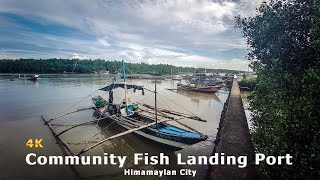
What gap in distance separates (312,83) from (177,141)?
9.24m

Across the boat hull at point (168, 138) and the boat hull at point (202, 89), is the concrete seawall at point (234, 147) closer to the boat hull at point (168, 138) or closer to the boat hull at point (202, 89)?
the boat hull at point (168, 138)

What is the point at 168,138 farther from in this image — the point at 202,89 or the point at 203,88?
the point at 202,89

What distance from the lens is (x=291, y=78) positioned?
6770 mm

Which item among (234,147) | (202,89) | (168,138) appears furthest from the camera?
(202,89)

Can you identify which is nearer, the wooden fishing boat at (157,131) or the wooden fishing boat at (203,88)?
the wooden fishing boat at (157,131)

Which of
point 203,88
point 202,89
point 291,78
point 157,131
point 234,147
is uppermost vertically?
point 291,78

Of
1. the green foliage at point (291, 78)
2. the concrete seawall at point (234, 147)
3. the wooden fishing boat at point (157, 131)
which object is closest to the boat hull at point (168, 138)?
the wooden fishing boat at point (157, 131)

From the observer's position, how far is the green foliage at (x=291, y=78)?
225 inches

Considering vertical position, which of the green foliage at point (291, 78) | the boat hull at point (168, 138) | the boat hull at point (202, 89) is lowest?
the boat hull at point (168, 138)

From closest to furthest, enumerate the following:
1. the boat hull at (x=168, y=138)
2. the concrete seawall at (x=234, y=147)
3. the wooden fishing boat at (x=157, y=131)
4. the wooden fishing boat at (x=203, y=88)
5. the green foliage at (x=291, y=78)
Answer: the green foliage at (x=291, y=78)
the concrete seawall at (x=234, y=147)
the boat hull at (x=168, y=138)
the wooden fishing boat at (x=157, y=131)
the wooden fishing boat at (x=203, y=88)

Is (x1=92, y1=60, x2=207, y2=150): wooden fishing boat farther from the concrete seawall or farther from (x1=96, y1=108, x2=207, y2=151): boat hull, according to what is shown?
the concrete seawall

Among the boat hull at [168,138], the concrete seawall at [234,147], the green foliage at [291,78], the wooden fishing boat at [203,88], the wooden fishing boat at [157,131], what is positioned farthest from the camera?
the wooden fishing boat at [203,88]

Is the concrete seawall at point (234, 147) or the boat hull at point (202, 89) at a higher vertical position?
the boat hull at point (202, 89)

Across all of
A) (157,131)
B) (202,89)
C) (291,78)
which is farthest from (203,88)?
(291,78)
